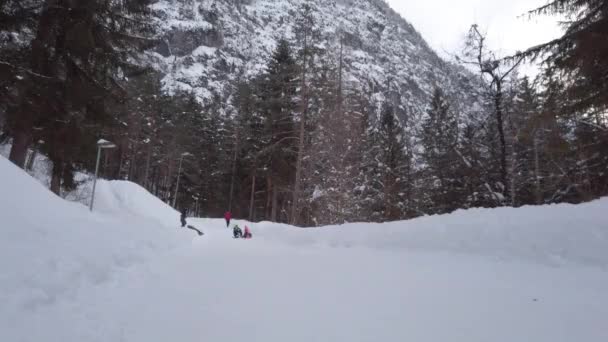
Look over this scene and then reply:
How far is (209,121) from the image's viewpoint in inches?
1738

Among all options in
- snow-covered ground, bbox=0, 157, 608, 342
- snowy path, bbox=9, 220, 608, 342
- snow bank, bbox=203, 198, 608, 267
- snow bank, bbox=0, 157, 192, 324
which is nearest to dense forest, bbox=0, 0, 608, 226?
snow bank, bbox=203, 198, 608, 267

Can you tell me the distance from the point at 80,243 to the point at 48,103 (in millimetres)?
7803

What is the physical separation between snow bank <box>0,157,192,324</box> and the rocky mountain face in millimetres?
78797

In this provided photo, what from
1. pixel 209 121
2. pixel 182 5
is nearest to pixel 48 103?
pixel 209 121

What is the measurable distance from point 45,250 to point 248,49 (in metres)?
123

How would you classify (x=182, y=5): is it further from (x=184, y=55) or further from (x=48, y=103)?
(x=48, y=103)

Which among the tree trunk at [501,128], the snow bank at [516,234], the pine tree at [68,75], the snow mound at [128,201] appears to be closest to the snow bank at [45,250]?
the pine tree at [68,75]

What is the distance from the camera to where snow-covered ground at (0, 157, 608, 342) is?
300 cm

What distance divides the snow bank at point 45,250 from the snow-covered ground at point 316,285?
18 millimetres

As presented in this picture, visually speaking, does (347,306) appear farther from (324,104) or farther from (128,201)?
(324,104)

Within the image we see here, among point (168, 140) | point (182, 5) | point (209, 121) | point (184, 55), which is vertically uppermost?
point (182, 5)

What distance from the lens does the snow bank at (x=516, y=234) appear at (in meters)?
4.77

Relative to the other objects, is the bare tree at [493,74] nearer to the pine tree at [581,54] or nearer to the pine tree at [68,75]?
the pine tree at [581,54]

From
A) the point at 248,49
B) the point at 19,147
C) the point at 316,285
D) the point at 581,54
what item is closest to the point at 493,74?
the point at 581,54
